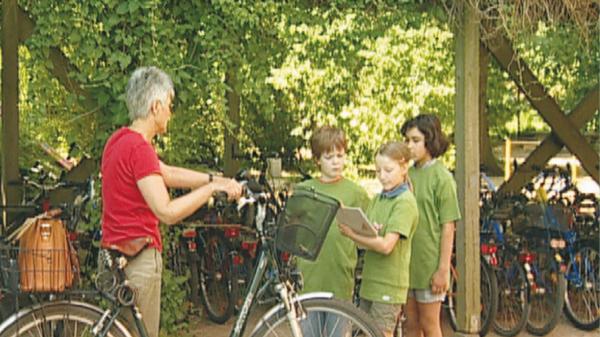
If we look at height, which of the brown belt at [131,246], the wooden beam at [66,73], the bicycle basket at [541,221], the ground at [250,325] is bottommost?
the ground at [250,325]

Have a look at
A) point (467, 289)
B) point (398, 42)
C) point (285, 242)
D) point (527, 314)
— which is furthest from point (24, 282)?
point (398, 42)

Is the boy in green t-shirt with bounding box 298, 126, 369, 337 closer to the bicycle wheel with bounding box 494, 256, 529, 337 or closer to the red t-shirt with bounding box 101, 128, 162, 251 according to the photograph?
the red t-shirt with bounding box 101, 128, 162, 251

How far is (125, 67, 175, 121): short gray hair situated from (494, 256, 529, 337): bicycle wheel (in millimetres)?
3955

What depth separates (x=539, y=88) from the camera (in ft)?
27.2

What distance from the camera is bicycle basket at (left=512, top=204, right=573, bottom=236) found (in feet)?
25.1

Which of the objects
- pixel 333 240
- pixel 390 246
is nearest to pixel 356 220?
pixel 390 246

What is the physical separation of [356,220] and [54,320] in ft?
4.37

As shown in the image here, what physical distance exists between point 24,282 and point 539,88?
5042 millimetres

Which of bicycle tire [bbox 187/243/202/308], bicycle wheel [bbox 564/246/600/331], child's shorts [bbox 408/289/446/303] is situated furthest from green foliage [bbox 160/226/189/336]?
bicycle wheel [bbox 564/246/600/331]

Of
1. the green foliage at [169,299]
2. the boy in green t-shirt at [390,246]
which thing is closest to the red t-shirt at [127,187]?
the boy in green t-shirt at [390,246]

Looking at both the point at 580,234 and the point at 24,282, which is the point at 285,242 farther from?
the point at 580,234

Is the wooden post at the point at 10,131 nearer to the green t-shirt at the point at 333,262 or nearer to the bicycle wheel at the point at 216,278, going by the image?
the bicycle wheel at the point at 216,278

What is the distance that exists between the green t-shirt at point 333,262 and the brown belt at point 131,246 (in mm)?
922

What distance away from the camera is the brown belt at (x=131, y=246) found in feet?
13.6
